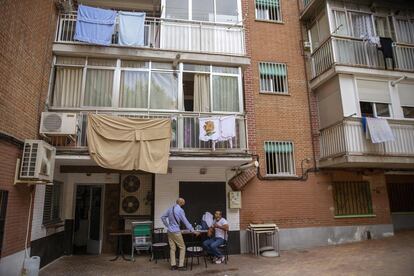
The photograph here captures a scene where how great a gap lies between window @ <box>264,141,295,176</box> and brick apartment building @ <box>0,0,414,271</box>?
4 centimetres

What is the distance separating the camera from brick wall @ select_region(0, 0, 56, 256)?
22.8 ft

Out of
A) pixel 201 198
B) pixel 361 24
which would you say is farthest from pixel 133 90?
pixel 361 24

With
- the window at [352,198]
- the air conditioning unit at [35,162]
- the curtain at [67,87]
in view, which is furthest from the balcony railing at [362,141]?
the air conditioning unit at [35,162]

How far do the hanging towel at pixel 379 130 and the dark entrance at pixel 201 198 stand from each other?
5.22m

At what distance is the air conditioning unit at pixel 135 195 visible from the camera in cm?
1112

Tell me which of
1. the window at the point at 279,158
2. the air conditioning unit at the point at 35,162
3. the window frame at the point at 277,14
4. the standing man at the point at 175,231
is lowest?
the standing man at the point at 175,231

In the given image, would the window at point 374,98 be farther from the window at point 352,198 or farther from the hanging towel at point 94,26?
the hanging towel at point 94,26

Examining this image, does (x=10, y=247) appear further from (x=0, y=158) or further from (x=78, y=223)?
(x=78, y=223)

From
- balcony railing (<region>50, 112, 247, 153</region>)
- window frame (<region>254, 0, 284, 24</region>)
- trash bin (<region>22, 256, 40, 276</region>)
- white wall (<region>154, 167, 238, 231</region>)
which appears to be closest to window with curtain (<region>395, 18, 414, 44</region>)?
window frame (<region>254, 0, 284, 24</region>)

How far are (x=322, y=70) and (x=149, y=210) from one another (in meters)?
8.33

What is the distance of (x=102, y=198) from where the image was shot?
11.2m

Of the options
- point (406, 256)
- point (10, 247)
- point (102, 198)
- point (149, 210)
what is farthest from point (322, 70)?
point (10, 247)

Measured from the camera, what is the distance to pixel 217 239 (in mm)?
9195

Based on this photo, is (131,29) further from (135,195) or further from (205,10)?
(135,195)
